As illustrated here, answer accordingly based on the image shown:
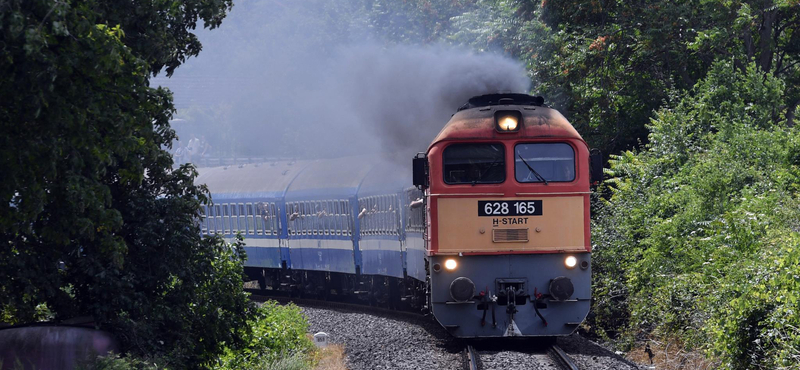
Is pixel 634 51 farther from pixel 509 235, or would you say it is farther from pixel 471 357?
pixel 471 357

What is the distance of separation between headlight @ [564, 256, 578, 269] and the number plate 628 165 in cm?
69

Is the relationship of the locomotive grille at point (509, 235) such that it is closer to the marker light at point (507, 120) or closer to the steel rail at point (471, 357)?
the marker light at point (507, 120)

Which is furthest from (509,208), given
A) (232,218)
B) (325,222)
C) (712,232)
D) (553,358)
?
(232,218)

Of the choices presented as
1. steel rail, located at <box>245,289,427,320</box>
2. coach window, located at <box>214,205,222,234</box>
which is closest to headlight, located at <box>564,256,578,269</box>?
steel rail, located at <box>245,289,427,320</box>

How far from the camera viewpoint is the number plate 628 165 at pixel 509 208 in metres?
11.9

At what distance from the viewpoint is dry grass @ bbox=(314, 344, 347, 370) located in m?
12.5

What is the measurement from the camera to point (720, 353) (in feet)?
31.3

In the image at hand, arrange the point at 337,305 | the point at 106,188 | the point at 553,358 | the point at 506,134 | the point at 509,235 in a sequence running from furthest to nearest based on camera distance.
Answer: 1. the point at 337,305
2. the point at 506,134
3. the point at 509,235
4. the point at 553,358
5. the point at 106,188

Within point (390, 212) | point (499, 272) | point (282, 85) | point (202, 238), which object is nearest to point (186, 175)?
point (202, 238)

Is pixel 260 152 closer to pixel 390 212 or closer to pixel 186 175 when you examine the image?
pixel 390 212

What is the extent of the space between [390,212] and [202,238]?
753 centimetres

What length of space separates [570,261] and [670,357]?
1.73m

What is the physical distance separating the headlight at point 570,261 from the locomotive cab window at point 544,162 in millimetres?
1010

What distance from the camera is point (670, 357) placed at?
1170 centimetres
